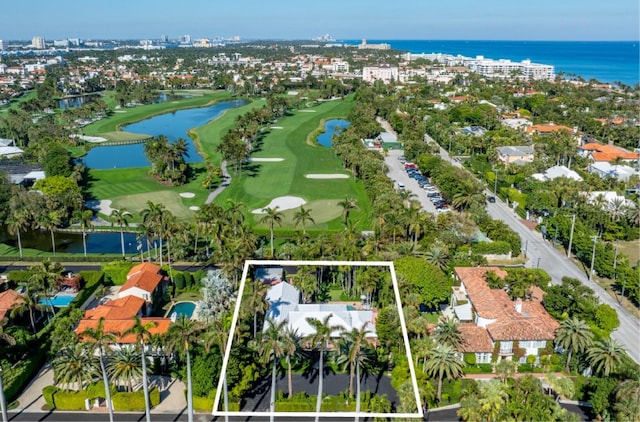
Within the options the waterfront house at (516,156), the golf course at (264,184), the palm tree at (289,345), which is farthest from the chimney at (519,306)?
the waterfront house at (516,156)

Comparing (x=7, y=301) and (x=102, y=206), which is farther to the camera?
(x=102, y=206)

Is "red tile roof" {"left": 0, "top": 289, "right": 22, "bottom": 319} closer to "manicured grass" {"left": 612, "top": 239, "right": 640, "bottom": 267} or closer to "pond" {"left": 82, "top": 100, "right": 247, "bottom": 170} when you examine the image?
"pond" {"left": 82, "top": 100, "right": 247, "bottom": 170}

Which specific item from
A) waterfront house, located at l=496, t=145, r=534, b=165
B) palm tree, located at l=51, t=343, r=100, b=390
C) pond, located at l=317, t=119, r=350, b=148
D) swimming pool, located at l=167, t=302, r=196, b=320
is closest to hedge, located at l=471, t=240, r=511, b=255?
swimming pool, located at l=167, t=302, r=196, b=320

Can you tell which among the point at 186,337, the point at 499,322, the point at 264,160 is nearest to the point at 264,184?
the point at 264,160

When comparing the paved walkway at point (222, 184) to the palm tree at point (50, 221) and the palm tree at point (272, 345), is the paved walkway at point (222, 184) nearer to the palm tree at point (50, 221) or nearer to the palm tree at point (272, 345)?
the palm tree at point (50, 221)

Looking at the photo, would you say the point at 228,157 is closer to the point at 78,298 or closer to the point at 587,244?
the point at 78,298

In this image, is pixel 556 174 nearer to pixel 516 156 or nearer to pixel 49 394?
pixel 516 156
